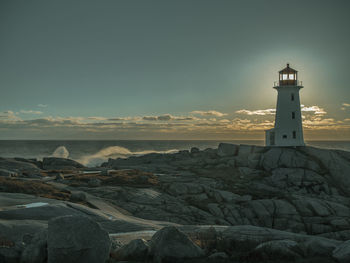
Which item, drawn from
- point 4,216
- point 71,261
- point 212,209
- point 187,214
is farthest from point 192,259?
point 212,209

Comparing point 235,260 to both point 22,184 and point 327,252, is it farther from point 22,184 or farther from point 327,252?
point 22,184

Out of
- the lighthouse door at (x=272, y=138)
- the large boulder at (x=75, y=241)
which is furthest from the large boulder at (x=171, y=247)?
the lighthouse door at (x=272, y=138)

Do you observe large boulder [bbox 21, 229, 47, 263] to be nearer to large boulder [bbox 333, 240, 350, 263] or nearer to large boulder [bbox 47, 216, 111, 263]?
large boulder [bbox 47, 216, 111, 263]

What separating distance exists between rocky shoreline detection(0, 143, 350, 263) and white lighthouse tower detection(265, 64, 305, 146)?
2725 mm

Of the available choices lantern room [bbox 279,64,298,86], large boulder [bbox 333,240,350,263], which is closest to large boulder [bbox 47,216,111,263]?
large boulder [bbox 333,240,350,263]

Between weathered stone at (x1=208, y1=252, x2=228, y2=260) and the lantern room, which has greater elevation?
the lantern room

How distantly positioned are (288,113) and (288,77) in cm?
558

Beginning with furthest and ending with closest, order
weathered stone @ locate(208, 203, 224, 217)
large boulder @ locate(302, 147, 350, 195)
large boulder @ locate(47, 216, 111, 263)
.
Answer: large boulder @ locate(302, 147, 350, 195) < weathered stone @ locate(208, 203, 224, 217) < large boulder @ locate(47, 216, 111, 263)

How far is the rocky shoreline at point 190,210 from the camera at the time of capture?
8727 millimetres

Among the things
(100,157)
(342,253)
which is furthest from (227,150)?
(100,157)

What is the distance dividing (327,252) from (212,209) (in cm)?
1506

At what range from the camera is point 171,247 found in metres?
8.88

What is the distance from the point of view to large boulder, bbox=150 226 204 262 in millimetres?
8750

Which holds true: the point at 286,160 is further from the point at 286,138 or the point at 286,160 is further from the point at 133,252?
the point at 133,252
